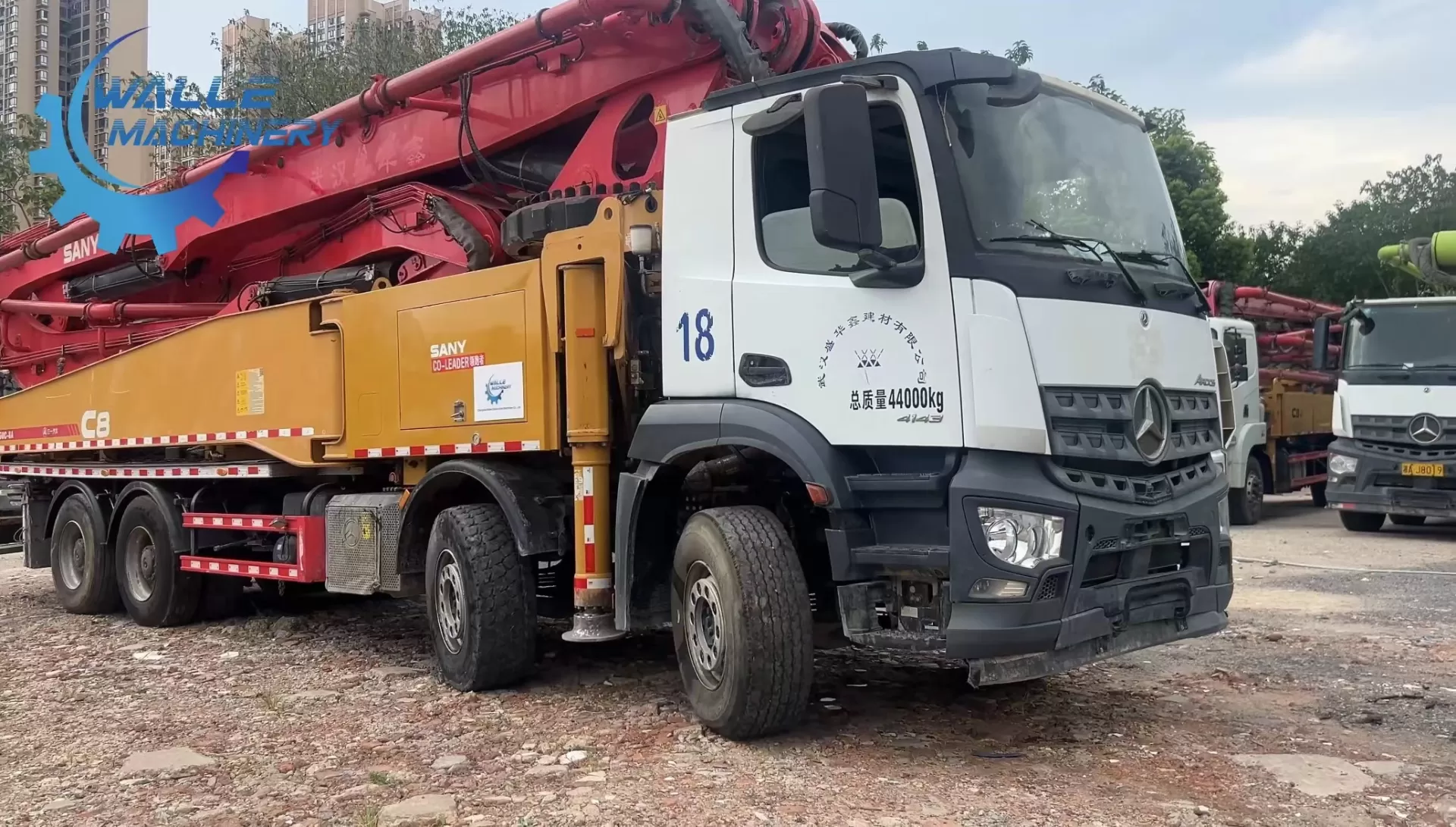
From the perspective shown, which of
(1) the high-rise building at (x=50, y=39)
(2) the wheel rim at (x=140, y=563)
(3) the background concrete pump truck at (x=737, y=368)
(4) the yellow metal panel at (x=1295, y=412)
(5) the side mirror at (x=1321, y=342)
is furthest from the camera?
(1) the high-rise building at (x=50, y=39)

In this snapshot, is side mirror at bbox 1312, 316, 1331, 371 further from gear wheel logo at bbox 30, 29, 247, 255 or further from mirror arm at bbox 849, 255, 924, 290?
gear wheel logo at bbox 30, 29, 247, 255

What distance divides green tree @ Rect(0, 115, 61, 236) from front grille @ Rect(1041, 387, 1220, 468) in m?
23.9

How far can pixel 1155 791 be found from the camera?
4.15 m

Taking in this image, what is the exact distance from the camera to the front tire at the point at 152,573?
8406 millimetres

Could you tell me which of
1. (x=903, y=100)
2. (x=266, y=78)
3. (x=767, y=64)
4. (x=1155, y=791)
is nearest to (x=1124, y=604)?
(x=1155, y=791)

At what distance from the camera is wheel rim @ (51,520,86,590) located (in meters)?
9.45

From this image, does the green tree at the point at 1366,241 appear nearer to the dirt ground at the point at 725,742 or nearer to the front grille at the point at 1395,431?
the front grille at the point at 1395,431

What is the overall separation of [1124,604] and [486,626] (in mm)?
2972

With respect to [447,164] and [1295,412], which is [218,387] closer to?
[447,164]

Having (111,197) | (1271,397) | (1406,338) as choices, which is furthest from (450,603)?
(1271,397)

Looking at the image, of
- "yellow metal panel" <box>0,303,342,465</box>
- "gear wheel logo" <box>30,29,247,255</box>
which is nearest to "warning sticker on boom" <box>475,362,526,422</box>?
"yellow metal panel" <box>0,303,342,465</box>

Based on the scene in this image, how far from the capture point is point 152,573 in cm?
866

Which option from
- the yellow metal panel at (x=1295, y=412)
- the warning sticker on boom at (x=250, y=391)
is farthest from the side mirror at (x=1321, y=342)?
the warning sticker on boom at (x=250, y=391)

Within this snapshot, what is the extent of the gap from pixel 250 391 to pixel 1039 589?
539cm
